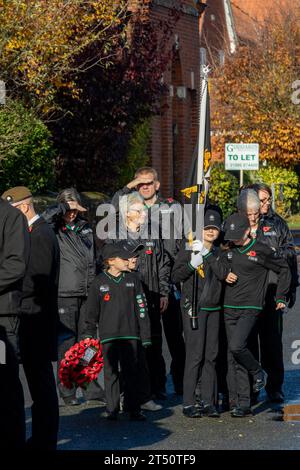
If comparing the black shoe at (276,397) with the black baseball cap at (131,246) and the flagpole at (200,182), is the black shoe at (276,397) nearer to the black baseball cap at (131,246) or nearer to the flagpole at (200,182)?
the flagpole at (200,182)

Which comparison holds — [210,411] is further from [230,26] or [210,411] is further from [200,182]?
[230,26]

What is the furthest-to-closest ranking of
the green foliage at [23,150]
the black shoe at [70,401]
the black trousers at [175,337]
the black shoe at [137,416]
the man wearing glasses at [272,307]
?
the green foliage at [23,150] → the black trousers at [175,337] → the man wearing glasses at [272,307] → the black shoe at [70,401] → the black shoe at [137,416]

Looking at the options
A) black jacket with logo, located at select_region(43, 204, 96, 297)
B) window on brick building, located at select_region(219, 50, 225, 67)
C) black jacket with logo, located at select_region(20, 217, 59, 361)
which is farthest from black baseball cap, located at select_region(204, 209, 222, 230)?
window on brick building, located at select_region(219, 50, 225, 67)

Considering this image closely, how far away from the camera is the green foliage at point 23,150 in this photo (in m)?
17.0

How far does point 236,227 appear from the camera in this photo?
33.9ft

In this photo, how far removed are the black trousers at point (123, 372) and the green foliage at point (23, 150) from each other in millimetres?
6839

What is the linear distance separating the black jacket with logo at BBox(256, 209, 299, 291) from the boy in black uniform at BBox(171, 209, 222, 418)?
0.62m

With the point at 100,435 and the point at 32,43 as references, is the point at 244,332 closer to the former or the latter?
the point at 100,435

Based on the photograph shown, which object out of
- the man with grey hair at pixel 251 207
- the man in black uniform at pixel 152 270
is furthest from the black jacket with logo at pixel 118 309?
the man with grey hair at pixel 251 207

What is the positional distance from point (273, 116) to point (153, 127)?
612 inches

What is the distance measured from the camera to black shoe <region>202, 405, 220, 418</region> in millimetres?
10023

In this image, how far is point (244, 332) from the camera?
10164mm

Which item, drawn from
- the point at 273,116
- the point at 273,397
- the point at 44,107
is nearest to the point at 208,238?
the point at 273,397

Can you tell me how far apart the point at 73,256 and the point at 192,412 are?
6.43 feet
